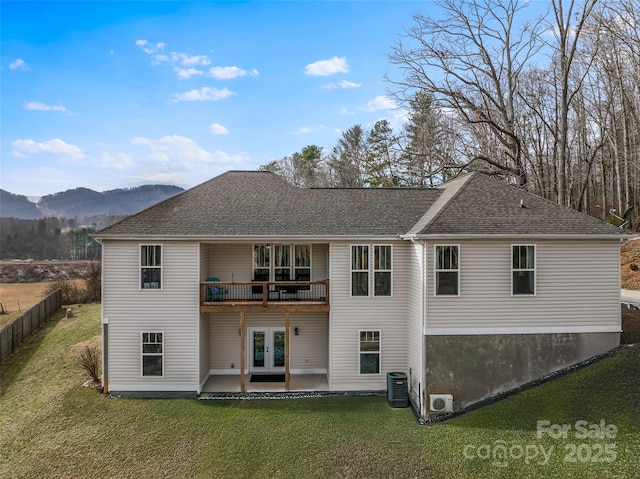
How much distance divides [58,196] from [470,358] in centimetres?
19187

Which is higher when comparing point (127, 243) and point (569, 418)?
point (127, 243)

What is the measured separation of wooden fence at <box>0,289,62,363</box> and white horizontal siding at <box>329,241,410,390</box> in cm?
1468

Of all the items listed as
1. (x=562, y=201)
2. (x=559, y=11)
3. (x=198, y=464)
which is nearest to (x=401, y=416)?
(x=198, y=464)

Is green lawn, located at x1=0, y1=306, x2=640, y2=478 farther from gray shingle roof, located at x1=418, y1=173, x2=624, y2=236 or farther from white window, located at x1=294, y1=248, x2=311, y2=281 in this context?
white window, located at x1=294, y1=248, x2=311, y2=281

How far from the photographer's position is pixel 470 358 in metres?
10.1

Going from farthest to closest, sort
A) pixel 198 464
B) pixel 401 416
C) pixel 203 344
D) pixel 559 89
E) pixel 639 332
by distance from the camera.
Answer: pixel 559 89 → pixel 203 344 → pixel 639 332 → pixel 401 416 → pixel 198 464

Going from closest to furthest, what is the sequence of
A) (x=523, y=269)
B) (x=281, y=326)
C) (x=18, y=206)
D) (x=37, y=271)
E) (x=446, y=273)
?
(x=446, y=273), (x=523, y=269), (x=281, y=326), (x=37, y=271), (x=18, y=206)

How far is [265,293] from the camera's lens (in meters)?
11.7

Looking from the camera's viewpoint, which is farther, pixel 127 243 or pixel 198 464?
pixel 127 243

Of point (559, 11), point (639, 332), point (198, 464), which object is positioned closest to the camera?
point (198, 464)

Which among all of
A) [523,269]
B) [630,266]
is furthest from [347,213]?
[630,266]

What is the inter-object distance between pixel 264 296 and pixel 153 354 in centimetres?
399

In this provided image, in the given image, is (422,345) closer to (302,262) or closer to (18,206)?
(302,262)

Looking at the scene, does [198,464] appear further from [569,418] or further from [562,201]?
[562,201]
